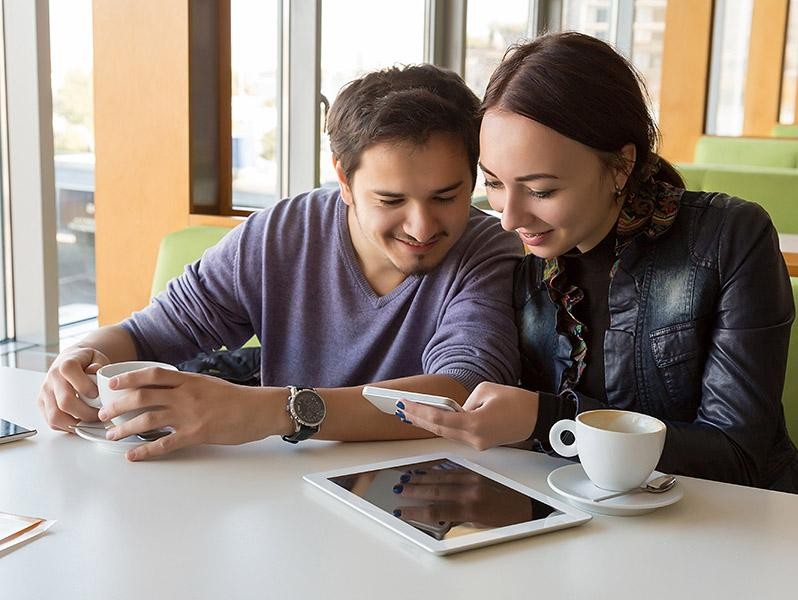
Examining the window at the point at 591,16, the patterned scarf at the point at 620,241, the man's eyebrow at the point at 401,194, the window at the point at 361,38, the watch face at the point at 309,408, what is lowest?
the watch face at the point at 309,408

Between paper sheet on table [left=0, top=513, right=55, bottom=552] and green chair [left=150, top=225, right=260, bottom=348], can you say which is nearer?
paper sheet on table [left=0, top=513, right=55, bottom=552]

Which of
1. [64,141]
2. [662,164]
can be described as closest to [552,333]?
[662,164]

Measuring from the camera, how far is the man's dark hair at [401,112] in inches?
54.4

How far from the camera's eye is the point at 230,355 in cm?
177

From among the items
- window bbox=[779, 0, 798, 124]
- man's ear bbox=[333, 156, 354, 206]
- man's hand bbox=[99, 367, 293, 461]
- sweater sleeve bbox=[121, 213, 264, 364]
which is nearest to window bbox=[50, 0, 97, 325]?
sweater sleeve bbox=[121, 213, 264, 364]

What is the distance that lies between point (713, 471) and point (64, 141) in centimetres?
212

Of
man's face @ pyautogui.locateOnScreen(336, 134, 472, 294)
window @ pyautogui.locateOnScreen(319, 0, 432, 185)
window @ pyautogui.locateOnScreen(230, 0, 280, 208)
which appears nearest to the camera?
man's face @ pyautogui.locateOnScreen(336, 134, 472, 294)

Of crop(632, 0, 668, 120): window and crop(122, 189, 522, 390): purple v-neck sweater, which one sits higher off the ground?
crop(632, 0, 668, 120): window

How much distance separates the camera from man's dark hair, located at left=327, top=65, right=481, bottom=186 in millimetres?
1381

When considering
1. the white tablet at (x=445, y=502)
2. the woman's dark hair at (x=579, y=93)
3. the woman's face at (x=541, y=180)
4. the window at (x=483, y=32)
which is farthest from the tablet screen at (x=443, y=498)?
the window at (x=483, y=32)

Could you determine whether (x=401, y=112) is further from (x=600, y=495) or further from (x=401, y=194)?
(x=600, y=495)

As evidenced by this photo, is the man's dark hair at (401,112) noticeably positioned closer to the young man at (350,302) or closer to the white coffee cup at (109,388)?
the young man at (350,302)

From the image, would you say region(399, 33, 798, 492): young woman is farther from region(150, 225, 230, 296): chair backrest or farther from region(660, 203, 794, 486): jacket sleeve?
region(150, 225, 230, 296): chair backrest

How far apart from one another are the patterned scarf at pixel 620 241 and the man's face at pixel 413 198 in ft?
0.51
